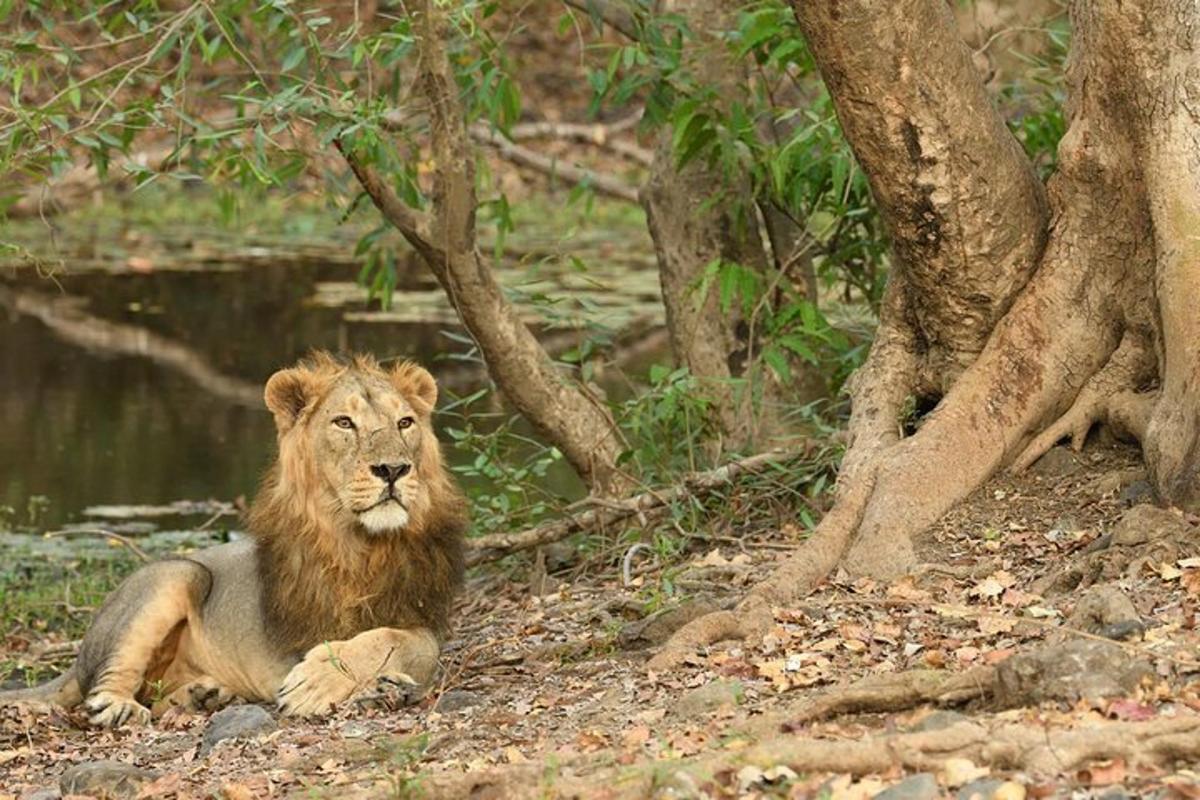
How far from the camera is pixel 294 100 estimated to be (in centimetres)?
724

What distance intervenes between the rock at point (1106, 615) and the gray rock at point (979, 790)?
1.09 m

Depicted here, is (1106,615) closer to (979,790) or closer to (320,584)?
(979,790)

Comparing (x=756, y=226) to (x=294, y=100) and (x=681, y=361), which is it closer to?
(x=681, y=361)

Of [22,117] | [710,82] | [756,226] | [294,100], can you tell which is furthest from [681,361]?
[22,117]

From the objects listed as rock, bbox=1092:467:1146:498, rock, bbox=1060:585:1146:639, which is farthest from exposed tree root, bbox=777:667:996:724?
rock, bbox=1092:467:1146:498

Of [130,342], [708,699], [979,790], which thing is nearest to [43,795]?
[708,699]

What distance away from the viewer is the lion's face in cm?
655

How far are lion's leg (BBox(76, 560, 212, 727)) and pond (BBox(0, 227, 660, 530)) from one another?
8.19 ft

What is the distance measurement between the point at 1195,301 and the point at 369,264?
13.8 ft

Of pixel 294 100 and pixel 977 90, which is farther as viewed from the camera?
pixel 294 100

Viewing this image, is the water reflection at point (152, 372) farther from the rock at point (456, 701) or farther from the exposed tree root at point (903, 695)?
the exposed tree root at point (903, 695)

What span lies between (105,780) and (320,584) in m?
1.42

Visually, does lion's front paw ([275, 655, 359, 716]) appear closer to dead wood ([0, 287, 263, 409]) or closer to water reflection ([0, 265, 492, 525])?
water reflection ([0, 265, 492, 525])

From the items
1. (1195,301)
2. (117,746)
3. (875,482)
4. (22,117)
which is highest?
(22,117)
